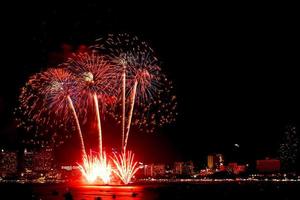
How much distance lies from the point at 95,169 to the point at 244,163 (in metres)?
35.7

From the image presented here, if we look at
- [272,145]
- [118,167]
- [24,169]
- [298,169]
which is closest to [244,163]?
[272,145]

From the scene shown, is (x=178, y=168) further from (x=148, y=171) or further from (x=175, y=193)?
(x=175, y=193)

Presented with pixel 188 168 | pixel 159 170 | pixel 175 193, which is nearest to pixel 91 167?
pixel 175 193

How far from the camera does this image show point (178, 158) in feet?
247

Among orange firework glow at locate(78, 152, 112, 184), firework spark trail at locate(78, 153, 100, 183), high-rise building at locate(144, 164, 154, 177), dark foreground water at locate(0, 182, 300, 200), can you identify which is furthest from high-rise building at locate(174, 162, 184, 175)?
dark foreground water at locate(0, 182, 300, 200)

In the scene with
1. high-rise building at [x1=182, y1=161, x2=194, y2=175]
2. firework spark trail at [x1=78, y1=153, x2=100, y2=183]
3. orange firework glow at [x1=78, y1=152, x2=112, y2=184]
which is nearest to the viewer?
orange firework glow at [x1=78, y1=152, x2=112, y2=184]

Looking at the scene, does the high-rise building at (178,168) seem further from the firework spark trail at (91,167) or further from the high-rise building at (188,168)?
the firework spark trail at (91,167)

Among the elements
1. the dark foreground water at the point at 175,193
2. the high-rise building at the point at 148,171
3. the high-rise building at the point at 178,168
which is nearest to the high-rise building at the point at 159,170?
the high-rise building at the point at 148,171

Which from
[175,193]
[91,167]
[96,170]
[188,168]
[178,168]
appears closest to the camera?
[175,193]

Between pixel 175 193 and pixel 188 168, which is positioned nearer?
pixel 175 193

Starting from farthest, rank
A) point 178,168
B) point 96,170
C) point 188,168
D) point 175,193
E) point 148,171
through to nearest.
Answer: point 188,168 → point 178,168 → point 148,171 → point 96,170 → point 175,193

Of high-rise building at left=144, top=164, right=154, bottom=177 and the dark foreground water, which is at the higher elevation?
high-rise building at left=144, top=164, right=154, bottom=177

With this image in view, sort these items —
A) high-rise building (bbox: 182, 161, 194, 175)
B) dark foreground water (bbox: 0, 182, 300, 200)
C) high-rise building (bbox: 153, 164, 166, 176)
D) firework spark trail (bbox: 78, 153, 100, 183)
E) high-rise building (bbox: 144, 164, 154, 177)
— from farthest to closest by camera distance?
high-rise building (bbox: 153, 164, 166, 176)
high-rise building (bbox: 144, 164, 154, 177)
high-rise building (bbox: 182, 161, 194, 175)
firework spark trail (bbox: 78, 153, 100, 183)
dark foreground water (bbox: 0, 182, 300, 200)

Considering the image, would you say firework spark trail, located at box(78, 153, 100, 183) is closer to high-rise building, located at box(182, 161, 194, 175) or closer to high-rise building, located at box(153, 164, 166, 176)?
high-rise building, located at box(153, 164, 166, 176)
